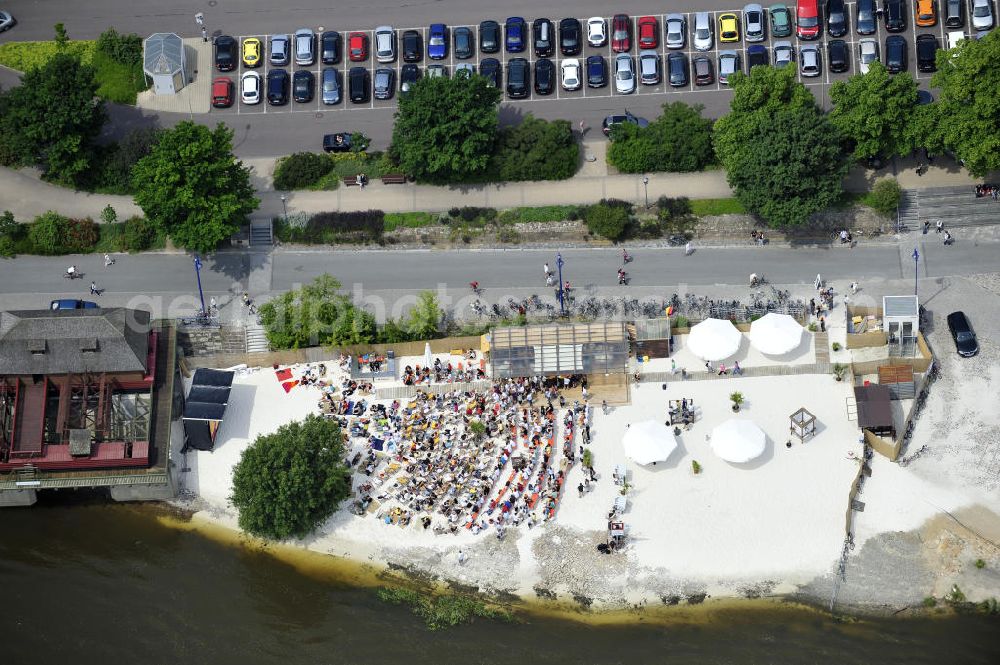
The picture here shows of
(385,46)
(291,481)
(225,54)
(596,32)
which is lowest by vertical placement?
(291,481)

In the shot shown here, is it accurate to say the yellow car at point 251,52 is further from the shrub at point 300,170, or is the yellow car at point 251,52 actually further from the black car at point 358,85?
the shrub at point 300,170

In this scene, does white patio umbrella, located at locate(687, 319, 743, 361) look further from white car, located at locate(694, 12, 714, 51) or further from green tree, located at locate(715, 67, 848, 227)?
white car, located at locate(694, 12, 714, 51)

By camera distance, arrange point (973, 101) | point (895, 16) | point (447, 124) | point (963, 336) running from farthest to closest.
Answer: point (895, 16) → point (447, 124) → point (973, 101) → point (963, 336)

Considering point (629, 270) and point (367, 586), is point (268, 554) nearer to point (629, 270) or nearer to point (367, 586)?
point (367, 586)

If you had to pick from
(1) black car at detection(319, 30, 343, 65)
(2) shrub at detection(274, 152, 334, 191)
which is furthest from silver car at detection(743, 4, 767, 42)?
(2) shrub at detection(274, 152, 334, 191)

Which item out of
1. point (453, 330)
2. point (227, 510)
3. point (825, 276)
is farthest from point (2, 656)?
point (825, 276)

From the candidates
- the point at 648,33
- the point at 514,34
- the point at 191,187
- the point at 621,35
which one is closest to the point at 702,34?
the point at 648,33

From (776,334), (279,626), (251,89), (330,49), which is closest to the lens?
Result: (279,626)

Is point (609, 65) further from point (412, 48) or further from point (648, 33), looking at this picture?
point (412, 48)
